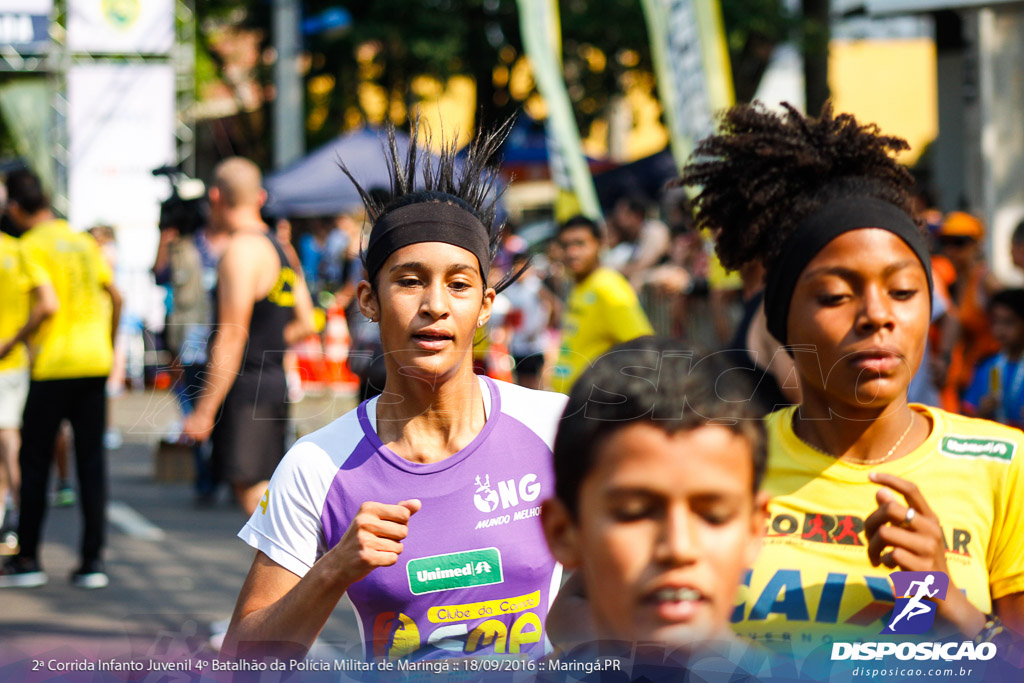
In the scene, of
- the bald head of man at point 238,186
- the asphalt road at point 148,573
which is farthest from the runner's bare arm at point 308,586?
the bald head of man at point 238,186

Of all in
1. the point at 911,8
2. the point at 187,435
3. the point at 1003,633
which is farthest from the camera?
the point at 911,8

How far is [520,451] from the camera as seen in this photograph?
265 centimetres

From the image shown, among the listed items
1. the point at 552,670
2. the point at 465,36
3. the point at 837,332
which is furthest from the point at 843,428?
the point at 465,36

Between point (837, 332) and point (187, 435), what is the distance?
3.70 meters

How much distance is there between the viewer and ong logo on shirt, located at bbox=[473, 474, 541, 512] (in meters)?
2.54

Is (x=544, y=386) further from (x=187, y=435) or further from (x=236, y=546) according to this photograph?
(x=187, y=435)

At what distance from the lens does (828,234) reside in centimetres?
230

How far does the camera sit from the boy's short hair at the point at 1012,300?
6.38 m

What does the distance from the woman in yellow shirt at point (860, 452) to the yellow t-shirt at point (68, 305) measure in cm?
525

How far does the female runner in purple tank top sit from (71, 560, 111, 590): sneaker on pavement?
4.53 m

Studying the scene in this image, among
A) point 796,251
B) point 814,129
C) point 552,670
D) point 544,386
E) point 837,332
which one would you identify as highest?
point 544,386

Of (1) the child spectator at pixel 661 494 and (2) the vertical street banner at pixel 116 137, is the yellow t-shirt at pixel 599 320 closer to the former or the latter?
(1) the child spectator at pixel 661 494

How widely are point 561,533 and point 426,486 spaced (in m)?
1.04

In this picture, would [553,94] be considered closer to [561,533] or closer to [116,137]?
[116,137]
